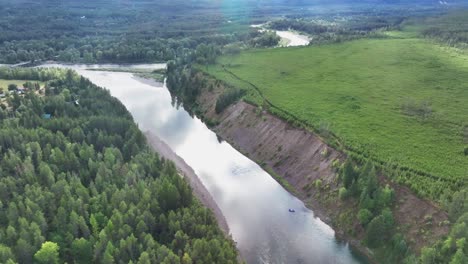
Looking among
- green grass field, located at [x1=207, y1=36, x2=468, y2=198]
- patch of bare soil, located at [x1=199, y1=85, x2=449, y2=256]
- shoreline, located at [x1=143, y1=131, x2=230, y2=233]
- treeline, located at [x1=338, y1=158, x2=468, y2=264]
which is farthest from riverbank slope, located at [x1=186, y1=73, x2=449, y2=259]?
shoreline, located at [x1=143, y1=131, x2=230, y2=233]

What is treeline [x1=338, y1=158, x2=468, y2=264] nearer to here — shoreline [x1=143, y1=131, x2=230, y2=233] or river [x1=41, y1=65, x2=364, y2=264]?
river [x1=41, y1=65, x2=364, y2=264]

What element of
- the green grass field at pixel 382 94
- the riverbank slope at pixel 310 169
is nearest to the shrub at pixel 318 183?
the riverbank slope at pixel 310 169

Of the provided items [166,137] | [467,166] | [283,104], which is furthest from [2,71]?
[467,166]

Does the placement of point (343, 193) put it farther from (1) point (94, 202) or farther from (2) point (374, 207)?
(1) point (94, 202)

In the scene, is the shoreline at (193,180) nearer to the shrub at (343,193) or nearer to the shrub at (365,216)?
the shrub at (343,193)

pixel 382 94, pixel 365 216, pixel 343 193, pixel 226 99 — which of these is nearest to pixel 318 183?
pixel 343 193

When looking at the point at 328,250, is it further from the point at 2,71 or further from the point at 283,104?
the point at 2,71
